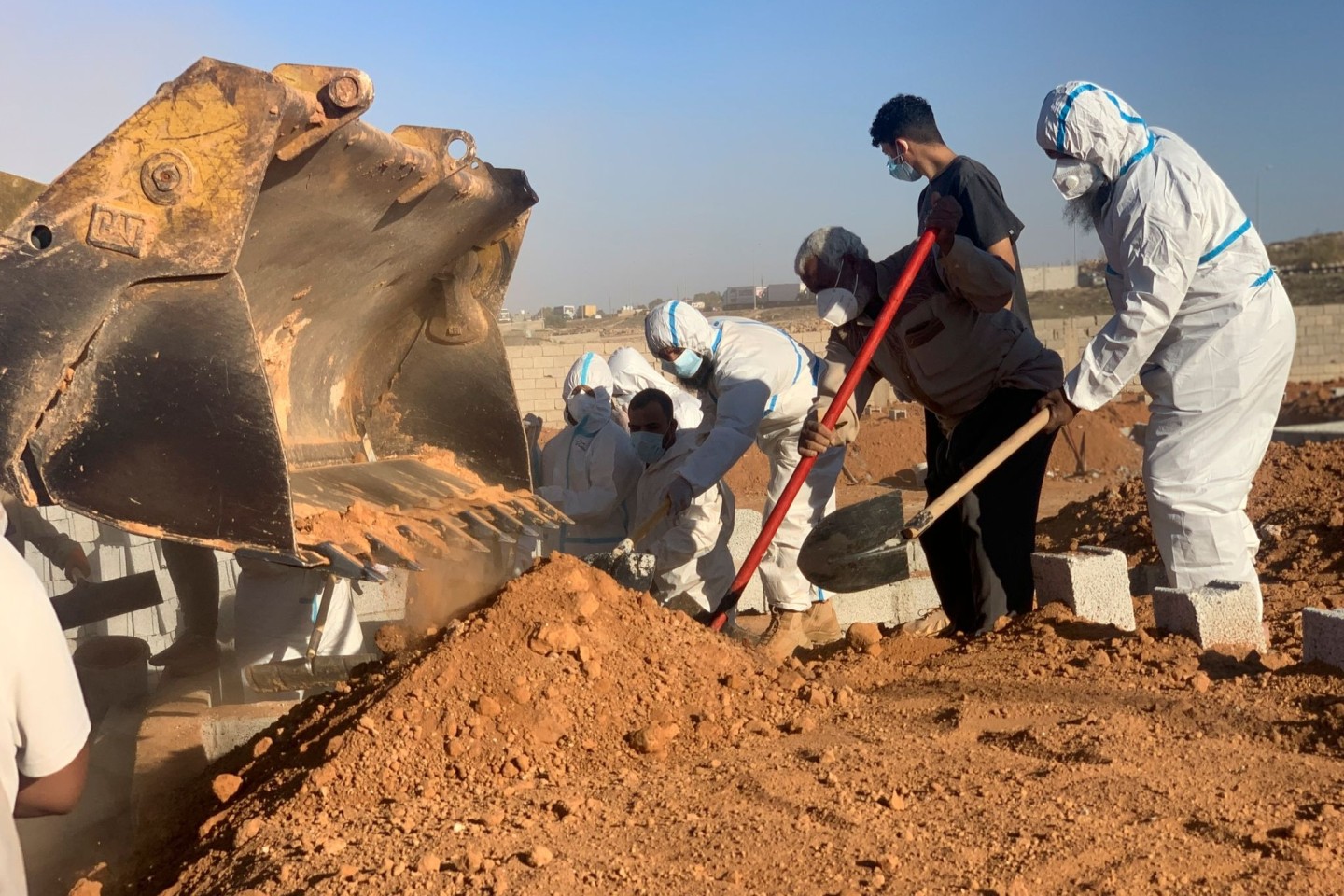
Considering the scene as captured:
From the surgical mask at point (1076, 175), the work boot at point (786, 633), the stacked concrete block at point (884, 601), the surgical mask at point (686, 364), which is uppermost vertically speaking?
the surgical mask at point (1076, 175)

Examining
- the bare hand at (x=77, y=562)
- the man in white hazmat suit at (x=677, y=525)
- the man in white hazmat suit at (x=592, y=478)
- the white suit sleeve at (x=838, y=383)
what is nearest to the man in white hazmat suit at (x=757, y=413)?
the man in white hazmat suit at (x=677, y=525)

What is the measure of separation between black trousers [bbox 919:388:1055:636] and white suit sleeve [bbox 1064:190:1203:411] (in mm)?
480

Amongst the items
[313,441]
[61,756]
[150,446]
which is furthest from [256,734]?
[61,756]

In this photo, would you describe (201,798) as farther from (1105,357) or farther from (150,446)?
(1105,357)

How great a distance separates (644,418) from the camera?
22.1ft

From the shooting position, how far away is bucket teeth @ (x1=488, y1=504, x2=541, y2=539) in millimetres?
3867

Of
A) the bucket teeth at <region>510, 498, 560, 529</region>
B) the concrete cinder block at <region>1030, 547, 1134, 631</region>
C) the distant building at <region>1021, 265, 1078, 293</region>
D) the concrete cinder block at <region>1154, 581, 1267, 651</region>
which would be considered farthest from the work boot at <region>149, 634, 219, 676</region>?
the distant building at <region>1021, 265, 1078, 293</region>

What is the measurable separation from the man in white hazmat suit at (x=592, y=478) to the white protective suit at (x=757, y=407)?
1.89ft

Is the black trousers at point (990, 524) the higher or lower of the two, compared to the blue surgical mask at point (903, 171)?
lower

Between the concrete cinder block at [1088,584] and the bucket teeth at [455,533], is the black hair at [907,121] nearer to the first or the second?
the concrete cinder block at [1088,584]

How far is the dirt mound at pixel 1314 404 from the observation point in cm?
1512

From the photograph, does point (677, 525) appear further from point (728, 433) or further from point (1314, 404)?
point (1314, 404)

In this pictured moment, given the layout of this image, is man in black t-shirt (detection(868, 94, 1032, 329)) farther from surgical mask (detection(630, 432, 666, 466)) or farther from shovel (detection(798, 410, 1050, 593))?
surgical mask (detection(630, 432, 666, 466))

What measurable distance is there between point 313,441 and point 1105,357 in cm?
259
